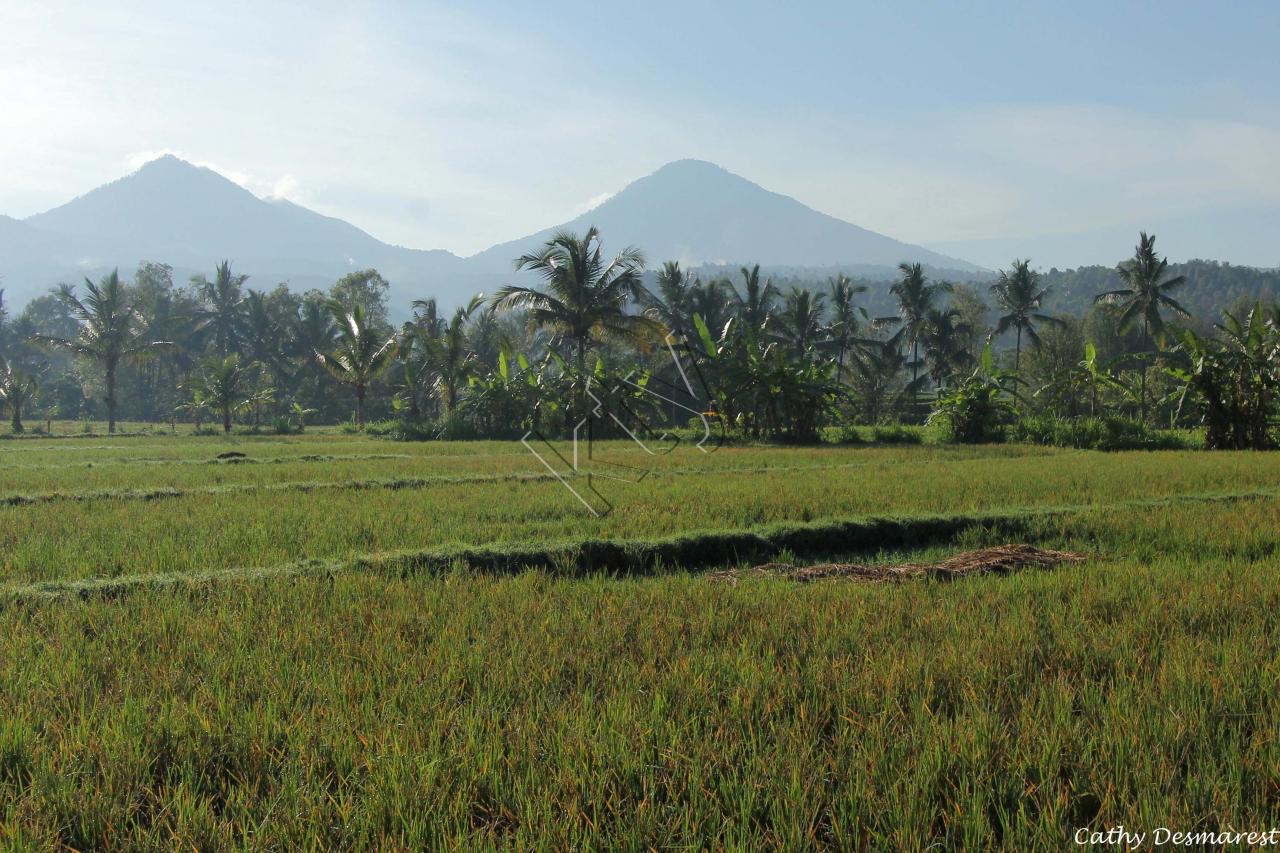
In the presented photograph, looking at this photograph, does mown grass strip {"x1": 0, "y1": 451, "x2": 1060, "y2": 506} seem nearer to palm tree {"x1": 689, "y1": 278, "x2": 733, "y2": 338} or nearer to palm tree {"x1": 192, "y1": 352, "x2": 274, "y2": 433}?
palm tree {"x1": 192, "y1": 352, "x2": 274, "y2": 433}

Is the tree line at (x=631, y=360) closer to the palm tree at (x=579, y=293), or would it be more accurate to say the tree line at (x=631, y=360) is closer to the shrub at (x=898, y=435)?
the palm tree at (x=579, y=293)

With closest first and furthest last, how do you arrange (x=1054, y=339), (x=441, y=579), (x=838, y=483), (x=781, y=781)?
(x=781, y=781), (x=441, y=579), (x=838, y=483), (x=1054, y=339)

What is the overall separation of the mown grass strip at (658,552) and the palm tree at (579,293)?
45.4ft

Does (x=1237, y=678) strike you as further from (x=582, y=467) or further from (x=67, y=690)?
(x=582, y=467)

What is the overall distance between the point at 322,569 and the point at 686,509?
123 inches

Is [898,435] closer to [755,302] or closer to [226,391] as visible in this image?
[755,302]

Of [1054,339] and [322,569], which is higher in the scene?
[1054,339]

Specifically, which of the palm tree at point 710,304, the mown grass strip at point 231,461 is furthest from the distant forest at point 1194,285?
the mown grass strip at point 231,461

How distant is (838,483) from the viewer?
898cm

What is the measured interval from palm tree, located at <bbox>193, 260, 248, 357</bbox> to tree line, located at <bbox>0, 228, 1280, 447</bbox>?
10 centimetres

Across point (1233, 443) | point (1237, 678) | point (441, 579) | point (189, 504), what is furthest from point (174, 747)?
point (1233, 443)

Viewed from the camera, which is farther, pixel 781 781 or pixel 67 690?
pixel 67 690

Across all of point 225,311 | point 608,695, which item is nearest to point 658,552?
point 608,695

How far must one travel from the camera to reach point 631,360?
31.1m
